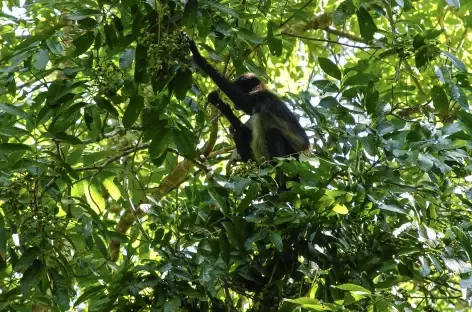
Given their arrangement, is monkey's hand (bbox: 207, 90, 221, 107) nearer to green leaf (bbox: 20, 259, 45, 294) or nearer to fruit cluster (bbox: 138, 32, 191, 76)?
fruit cluster (bbox: 138, 32, 191, 76)

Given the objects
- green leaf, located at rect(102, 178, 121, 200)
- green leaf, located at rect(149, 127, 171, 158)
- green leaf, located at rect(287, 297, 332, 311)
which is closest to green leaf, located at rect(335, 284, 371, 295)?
green leaf, located at rect(287, 297, 332, 311)

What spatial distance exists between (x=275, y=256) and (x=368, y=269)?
0.51 metres

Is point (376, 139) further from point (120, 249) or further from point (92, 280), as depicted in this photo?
point (120, 249)

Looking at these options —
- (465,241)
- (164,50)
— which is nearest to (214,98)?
(164,50)

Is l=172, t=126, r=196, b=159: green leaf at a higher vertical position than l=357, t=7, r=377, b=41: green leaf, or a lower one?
lower

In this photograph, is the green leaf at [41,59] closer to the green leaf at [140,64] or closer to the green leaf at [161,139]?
the green leaf at [140,64]

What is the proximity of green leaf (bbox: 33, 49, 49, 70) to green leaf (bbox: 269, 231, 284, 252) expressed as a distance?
3.95 feet

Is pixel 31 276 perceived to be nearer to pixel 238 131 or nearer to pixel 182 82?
pixel 182 82

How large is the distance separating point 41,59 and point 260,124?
9.12 feet

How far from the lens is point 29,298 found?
3.50 m

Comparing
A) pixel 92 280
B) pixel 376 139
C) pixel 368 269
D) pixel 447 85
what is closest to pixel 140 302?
pixel 92 280

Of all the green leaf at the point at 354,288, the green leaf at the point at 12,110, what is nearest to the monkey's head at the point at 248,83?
the green leaf at the point at 12,110

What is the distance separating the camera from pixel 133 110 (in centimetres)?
353

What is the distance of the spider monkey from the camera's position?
5.51 metres
